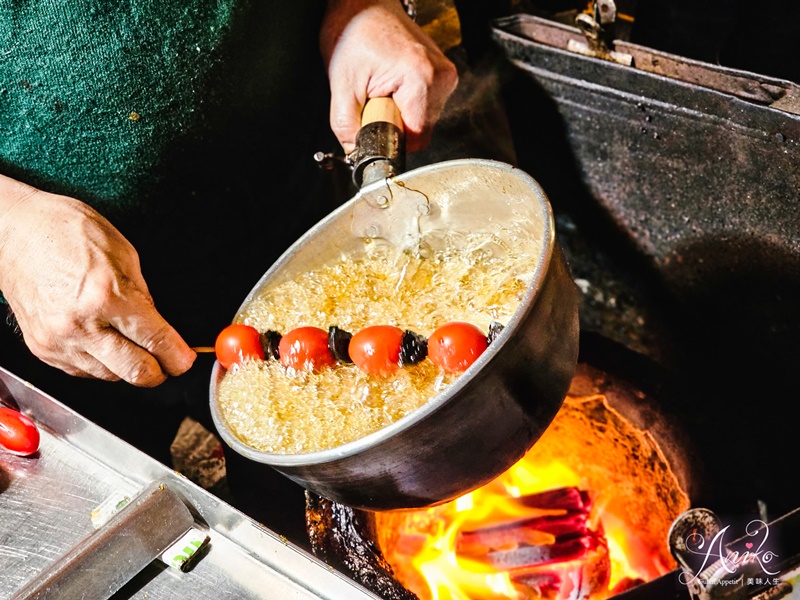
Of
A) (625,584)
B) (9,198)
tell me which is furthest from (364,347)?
(625,584)

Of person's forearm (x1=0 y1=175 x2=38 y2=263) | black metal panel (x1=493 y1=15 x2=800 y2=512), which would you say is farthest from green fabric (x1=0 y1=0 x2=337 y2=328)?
black metal panel (x1=493 y1=15 x2=800 y2=512)

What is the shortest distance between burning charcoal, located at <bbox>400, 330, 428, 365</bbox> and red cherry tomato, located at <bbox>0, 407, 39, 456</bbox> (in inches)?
41.2

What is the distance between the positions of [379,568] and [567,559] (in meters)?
0.67

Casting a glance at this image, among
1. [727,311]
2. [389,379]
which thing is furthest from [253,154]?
[727,311]

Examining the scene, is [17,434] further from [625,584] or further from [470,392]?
[625,584]

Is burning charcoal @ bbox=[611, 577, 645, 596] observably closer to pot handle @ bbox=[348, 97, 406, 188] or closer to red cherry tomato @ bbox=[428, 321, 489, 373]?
red cherry tomato @ bbox=[428, 321, 489, 373]

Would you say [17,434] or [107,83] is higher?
[107,83]

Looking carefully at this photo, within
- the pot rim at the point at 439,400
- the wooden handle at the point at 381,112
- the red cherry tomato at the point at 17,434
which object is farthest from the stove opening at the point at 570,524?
the wooden handle at the point at 381,112

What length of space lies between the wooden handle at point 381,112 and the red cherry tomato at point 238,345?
673mm

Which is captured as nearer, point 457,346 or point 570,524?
point 457,346

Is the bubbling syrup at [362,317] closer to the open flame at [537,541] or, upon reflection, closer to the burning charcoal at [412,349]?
the burning charcoal at [412,349]

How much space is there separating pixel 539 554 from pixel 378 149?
1367mm

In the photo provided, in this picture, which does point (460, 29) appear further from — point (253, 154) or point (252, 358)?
point (252, 358)

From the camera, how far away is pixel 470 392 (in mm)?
1250
